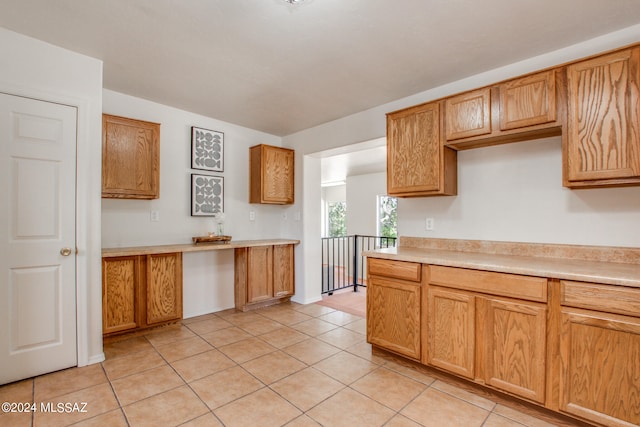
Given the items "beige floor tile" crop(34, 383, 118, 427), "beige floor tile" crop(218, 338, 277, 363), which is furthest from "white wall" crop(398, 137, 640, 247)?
"beige floor tile" crop(34, 383, 118, 427)

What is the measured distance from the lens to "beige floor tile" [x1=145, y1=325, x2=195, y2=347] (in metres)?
2.95

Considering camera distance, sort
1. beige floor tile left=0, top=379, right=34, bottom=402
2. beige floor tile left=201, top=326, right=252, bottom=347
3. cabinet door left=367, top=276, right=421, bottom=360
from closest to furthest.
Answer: beige floor tile left=0, top=379, right=34, bottom=402 < cabinet door left=367, top=276, right=421, bottom=360 < beige floor tile left=201, top=326, right=252, bottom=347

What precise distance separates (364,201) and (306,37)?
592 centimetres

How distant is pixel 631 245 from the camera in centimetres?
197

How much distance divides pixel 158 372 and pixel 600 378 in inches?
113

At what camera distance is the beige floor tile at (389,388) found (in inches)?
79.3

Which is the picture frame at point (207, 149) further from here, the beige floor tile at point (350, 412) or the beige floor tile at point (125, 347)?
the beige floor tile at point (350, 412)

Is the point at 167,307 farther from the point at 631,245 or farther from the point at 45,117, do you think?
the point at 631,245

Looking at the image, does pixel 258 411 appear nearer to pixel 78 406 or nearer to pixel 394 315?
pixel 78 406

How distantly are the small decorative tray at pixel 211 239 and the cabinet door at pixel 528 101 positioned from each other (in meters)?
3.09

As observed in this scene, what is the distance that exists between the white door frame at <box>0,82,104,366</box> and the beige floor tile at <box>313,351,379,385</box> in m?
1.83

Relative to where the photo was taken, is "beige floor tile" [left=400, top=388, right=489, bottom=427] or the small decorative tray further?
the small decorative tray

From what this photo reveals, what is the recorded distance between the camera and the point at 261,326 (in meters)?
3.36

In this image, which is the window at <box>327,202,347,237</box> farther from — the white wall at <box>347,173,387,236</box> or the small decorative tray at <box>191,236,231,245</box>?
the small decorative tray at <box>191,236,231,245</box>
